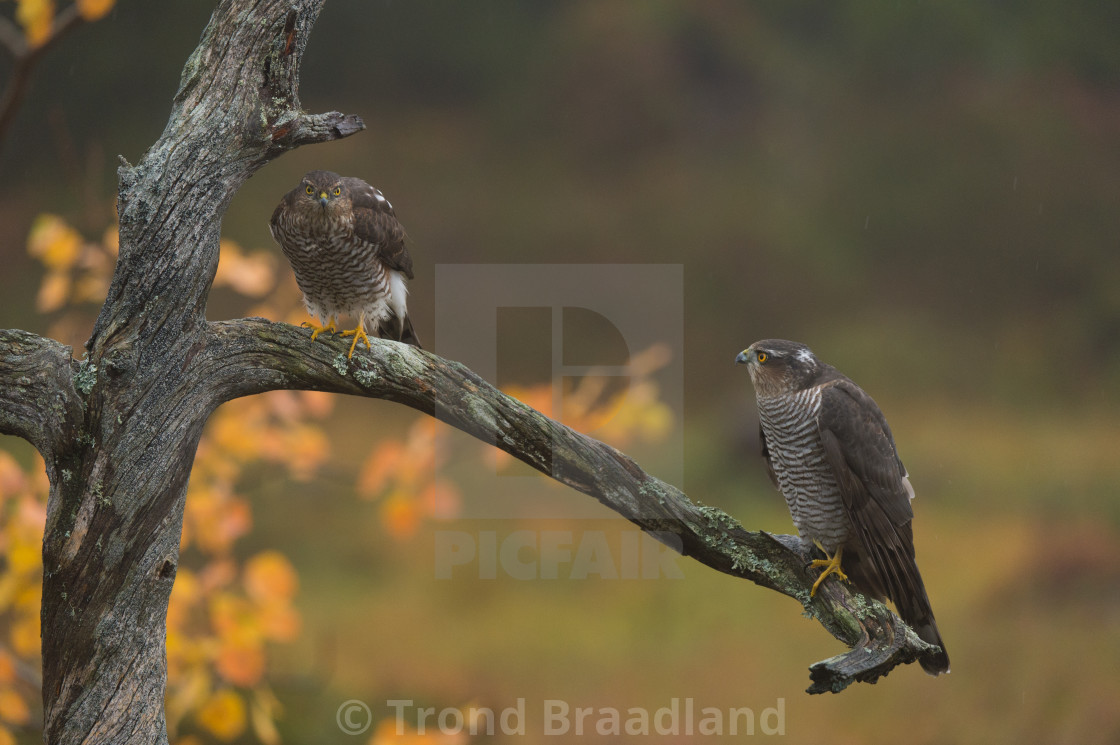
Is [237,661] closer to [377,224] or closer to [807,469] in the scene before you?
[377,224]

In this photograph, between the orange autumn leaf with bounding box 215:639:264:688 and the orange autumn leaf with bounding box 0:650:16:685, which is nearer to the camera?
the orange autumn leaf with bounding box 0:650:16:685

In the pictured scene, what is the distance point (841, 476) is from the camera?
6.93 feet

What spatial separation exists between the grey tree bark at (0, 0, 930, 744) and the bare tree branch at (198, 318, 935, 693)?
4 centimetres

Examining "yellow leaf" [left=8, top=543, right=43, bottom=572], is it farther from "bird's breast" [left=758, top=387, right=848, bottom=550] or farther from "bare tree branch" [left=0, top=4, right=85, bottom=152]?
"bird's breast" [left=758, top=387, right=848, bottom=550]

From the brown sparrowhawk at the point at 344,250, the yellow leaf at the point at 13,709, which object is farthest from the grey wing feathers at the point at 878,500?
the yellow leaf at the point at 13,709

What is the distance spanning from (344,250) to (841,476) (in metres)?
1.34

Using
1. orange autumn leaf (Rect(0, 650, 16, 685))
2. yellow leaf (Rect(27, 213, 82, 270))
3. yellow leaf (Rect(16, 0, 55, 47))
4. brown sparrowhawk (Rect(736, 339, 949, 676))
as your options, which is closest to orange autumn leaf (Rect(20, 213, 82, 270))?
yellow leaf (Rect(27, 213, 82, 270))

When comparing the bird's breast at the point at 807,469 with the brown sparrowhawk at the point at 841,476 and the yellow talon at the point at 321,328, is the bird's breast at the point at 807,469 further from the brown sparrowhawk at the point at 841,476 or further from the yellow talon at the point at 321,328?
the yellow talon at the point at 321,328

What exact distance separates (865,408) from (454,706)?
283cm

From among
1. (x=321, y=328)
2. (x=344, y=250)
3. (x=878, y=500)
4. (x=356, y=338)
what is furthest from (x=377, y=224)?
(x=878, y=500)

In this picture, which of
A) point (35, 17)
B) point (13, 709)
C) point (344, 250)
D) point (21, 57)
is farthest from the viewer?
point (13, 709)

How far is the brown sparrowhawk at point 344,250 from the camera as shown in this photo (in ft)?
7.52

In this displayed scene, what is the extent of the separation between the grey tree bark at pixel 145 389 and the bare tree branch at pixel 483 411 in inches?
1.5

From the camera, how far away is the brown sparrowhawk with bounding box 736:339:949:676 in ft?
6.86
